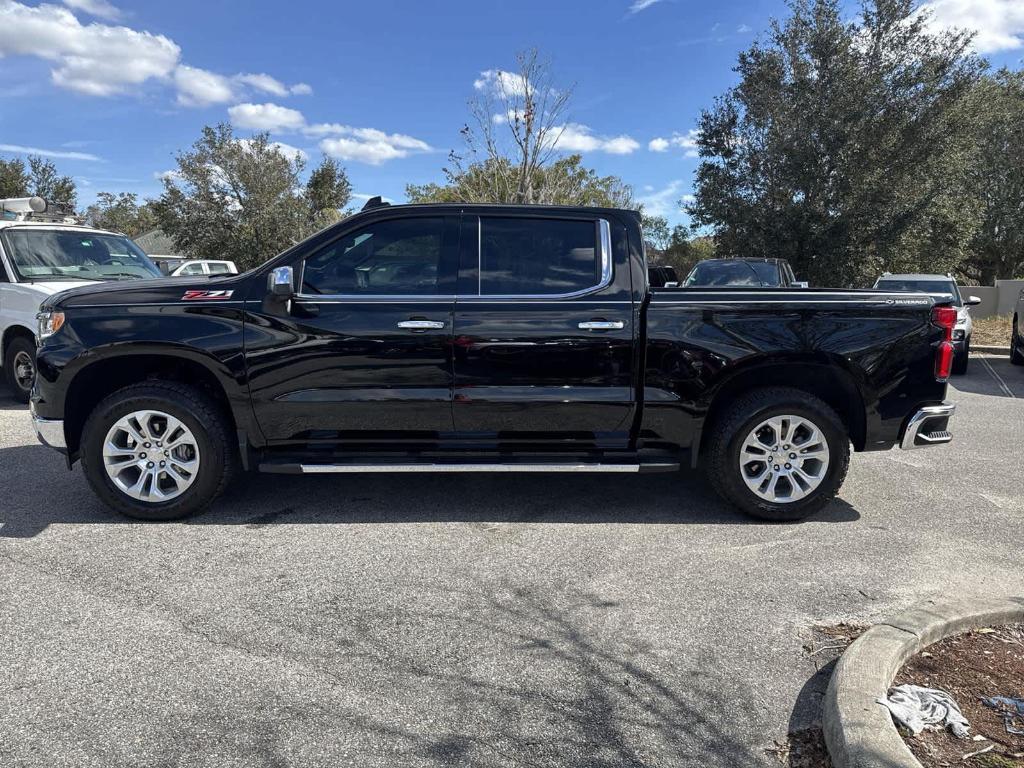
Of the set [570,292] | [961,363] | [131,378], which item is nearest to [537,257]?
[570,292]

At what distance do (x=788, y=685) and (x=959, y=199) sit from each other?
21145mm

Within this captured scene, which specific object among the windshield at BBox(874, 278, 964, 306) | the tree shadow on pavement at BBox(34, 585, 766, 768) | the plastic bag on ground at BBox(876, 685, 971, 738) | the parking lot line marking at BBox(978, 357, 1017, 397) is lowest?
the tree shadow on pavement at BBox(34, 585, 766, 768)

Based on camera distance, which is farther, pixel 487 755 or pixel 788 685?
pixel 788 685

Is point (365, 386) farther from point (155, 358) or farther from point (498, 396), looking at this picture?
point (155, 358)

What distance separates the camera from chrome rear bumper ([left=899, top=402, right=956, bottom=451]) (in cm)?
464

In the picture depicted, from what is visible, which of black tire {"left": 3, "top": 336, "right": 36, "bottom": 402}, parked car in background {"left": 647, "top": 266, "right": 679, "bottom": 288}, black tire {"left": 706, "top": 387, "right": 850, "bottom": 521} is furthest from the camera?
black tire {"left": 3, "top": 336, "right": 36, "bottom": 402}

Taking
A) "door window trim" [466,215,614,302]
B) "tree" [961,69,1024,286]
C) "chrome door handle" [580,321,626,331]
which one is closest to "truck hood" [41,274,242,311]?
"door window trim" [466,215,614,302]

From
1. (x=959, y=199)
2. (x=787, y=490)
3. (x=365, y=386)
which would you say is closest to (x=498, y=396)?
(x=365, y=386)

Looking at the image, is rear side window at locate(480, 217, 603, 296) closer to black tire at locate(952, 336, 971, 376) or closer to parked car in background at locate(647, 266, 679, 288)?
parked car in background at locate(647, 266, 679, 288)

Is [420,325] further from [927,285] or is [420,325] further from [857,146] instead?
[857,146]

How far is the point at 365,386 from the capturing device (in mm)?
4516

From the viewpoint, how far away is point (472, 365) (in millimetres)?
4520

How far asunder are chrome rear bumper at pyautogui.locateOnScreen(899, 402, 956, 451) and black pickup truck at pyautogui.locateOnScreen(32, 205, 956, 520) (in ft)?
0.05

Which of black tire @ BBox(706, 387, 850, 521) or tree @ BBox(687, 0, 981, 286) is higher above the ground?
tree @ BBox(687, 0, 981, 286)
